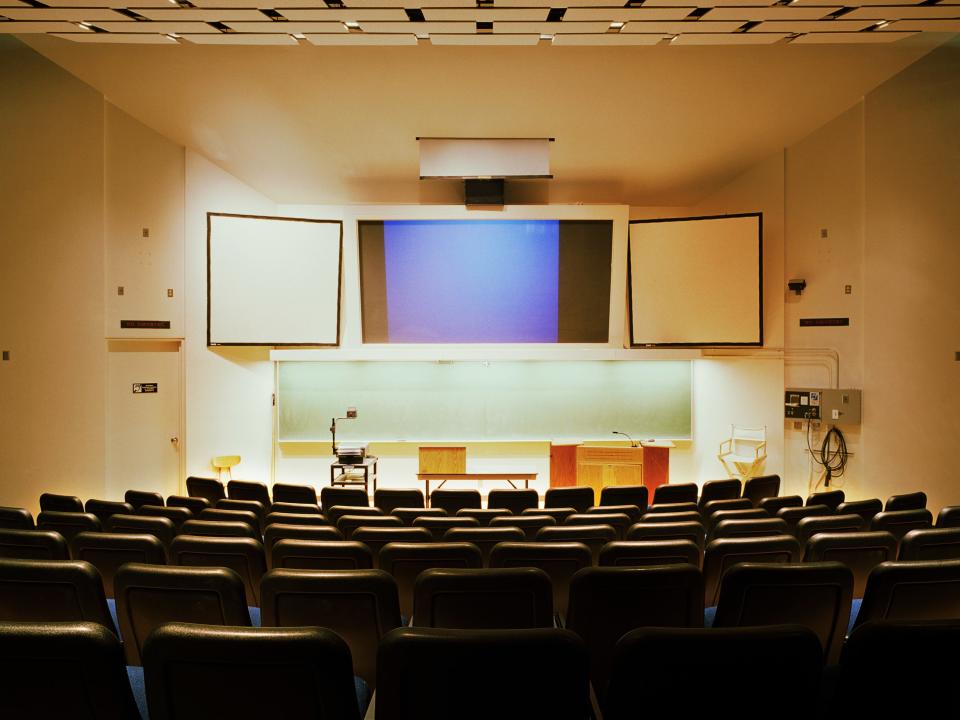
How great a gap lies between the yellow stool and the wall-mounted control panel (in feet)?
28.0

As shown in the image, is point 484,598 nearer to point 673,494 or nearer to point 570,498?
point 570,498

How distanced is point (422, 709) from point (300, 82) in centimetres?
716

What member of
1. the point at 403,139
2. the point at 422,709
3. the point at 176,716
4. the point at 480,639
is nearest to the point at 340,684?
the point at 422,709

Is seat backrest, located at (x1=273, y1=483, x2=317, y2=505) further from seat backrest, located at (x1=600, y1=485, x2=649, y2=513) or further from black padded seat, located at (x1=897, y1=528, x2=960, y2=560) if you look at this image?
black padded seat, located at (x1=897, y1=528, x2=960, y2=560)

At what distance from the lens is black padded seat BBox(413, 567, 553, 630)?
2113 mm

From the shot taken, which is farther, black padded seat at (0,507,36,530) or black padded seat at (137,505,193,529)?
black padded seat at (137,505,193,529)

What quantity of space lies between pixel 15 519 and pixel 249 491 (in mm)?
2311

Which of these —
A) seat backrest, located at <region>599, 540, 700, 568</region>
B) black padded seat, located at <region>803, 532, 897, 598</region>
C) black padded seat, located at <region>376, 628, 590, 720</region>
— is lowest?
black padded seat, located at <region>803, 532, 897, 598</region>

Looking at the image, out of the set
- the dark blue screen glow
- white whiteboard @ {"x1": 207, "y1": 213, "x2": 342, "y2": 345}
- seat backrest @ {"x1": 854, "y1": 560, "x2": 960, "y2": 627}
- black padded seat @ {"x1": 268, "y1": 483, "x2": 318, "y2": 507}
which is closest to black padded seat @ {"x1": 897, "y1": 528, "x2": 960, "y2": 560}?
seat backrest @ {"x1": 854, "y1": 560, "x2": 960, "y2": 627}

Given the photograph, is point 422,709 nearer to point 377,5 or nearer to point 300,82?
point 377,5

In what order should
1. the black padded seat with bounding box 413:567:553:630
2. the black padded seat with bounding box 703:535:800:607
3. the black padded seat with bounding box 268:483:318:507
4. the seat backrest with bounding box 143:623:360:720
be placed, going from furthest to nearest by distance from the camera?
the black padded seat with bounding box 268:483:318:507, the black padded seat with bounding box 703:535:800:607, the black padded seat with bounding box 413:567:553:630, the seat backrest with bounding box 143:623:360:720

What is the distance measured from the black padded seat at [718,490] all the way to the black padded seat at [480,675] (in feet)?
16.2

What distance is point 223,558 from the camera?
2938mm

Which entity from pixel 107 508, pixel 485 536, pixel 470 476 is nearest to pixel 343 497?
pixel 107 508
